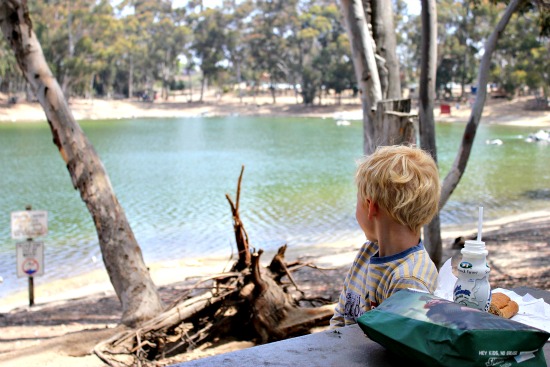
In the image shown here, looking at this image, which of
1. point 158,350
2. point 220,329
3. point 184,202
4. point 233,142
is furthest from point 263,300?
point 233,142

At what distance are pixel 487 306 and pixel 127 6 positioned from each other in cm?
8188

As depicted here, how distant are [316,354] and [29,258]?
721 centimetres

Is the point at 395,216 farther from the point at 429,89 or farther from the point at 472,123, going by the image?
the point at 472,123

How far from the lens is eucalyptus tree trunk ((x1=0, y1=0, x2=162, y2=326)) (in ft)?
18.0

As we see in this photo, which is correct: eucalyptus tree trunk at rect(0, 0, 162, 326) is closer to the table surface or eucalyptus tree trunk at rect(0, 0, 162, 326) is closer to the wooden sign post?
the wooden sign post

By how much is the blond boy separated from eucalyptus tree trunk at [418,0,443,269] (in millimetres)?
4013

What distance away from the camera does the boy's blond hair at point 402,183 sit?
5.93 feet

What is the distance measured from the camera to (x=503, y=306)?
5.89 feet

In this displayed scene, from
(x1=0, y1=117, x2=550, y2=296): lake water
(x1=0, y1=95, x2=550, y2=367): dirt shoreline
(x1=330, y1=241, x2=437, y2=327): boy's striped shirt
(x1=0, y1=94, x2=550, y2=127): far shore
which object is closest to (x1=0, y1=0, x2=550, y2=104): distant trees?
(x1=0, y1=94, x2=550, y2=127): far shore

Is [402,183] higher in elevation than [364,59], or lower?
lower

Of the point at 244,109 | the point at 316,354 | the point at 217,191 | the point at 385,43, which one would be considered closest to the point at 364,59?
the point at 385,43

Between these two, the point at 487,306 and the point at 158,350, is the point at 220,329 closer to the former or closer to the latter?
the point at 158,350

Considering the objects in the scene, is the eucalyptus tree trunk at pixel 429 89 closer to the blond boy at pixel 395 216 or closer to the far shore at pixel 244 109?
the blond boy at pixel 395 216

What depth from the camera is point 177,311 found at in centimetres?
473
